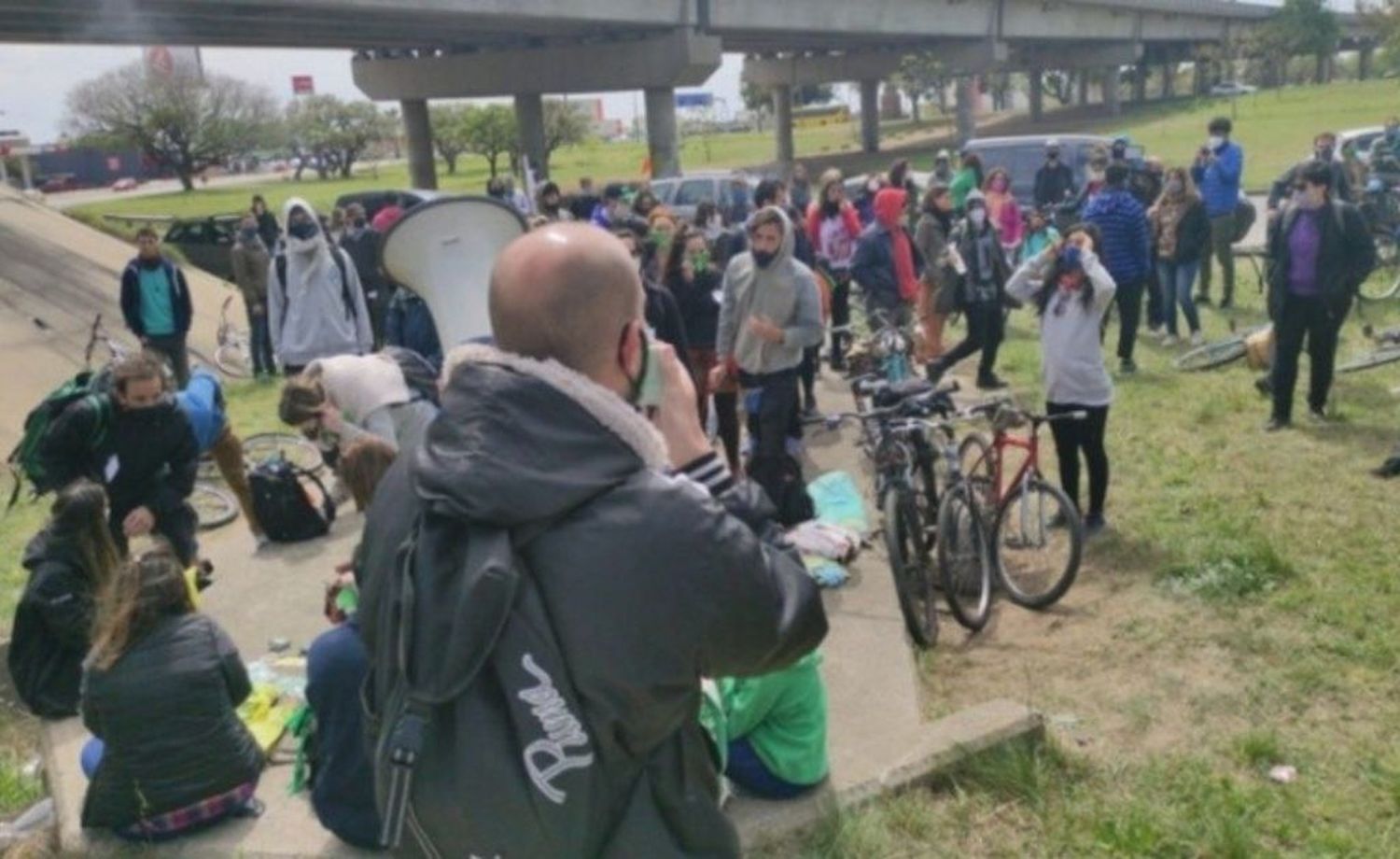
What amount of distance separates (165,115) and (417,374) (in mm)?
61310

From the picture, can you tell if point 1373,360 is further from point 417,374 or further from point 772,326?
point 417,374

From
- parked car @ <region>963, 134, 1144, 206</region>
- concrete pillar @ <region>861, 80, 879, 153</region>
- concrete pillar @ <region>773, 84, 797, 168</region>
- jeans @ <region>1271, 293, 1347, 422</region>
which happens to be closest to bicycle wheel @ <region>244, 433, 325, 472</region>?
jeans @ <region>1271, 293, 1347, 422</region>

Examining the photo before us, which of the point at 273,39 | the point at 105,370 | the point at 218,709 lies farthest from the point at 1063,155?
the point at 273,39

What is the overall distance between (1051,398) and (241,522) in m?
5.09

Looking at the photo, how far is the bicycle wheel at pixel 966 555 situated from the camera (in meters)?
5.60

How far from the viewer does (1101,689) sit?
4895 millimetres

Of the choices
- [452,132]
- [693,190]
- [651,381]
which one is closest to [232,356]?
[693,190]

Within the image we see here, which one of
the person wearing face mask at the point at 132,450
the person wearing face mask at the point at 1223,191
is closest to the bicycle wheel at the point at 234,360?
the person wearing face mask at the point at 132,450

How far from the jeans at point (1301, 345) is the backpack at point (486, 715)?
7.73 meters

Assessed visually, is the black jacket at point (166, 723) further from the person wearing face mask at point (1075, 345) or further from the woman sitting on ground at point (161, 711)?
the person wearing face mask at point (1075, 345)

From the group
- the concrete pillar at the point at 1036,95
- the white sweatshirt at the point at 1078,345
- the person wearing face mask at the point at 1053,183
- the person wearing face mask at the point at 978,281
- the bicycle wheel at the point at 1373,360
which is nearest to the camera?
the white sweatshirt at the point at 1078,345

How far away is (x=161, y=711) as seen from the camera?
3.70m

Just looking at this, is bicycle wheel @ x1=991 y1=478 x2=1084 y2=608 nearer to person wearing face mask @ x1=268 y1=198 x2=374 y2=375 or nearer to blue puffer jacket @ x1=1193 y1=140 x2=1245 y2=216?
person wearing face mask @ x1=268 y1=198 x2=374 y2=375

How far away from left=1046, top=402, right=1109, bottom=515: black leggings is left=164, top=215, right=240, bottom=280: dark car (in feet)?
56.2
